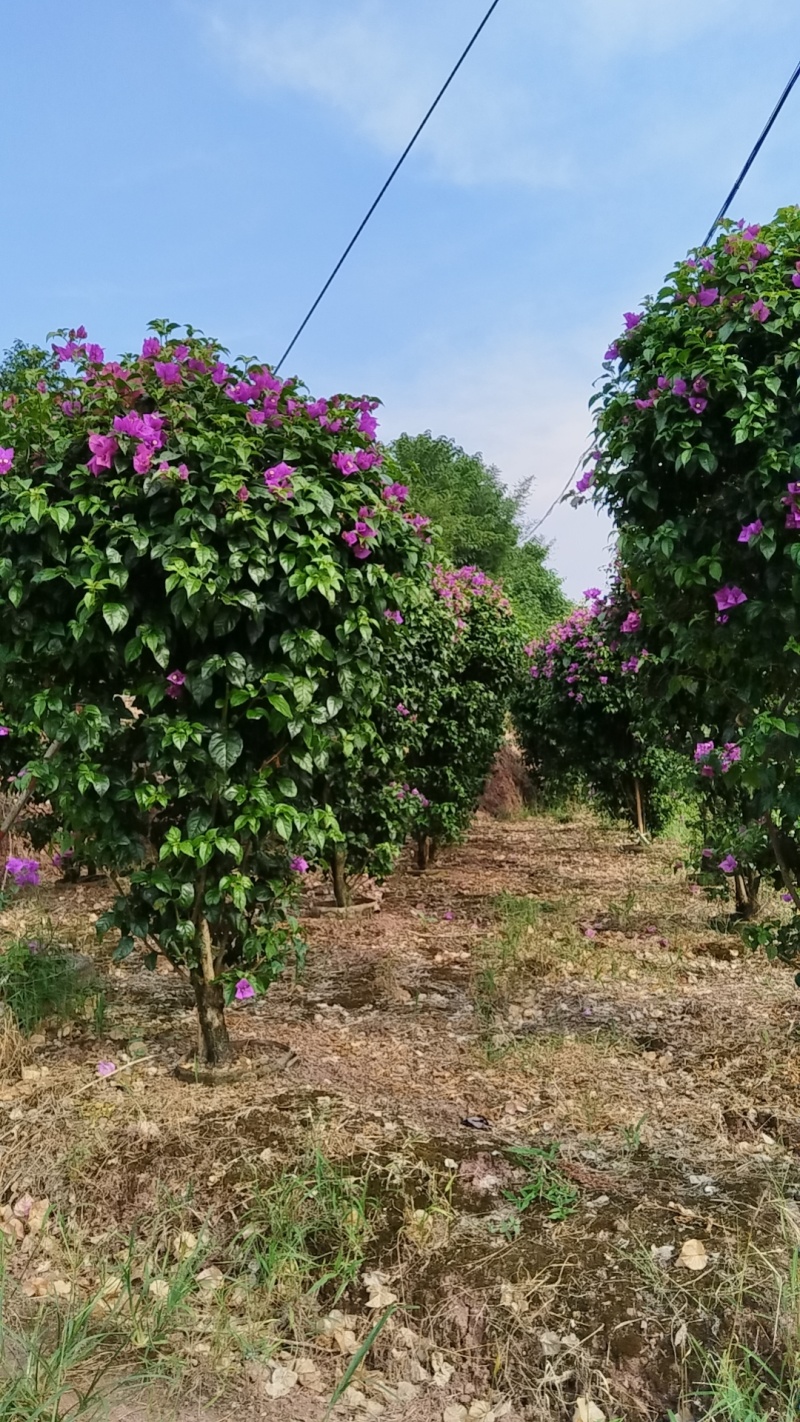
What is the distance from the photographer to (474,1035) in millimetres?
3082

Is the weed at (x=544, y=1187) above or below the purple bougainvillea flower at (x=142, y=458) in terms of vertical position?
below

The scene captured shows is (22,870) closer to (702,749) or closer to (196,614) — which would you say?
(196,614)

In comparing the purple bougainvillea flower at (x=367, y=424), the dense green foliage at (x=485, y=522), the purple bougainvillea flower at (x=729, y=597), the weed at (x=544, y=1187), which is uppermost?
the dense green foliage at (x=485, y=522)

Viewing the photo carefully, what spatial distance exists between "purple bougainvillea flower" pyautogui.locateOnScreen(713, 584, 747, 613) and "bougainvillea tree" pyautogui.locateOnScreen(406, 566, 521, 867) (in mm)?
3633

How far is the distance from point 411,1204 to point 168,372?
2.17m

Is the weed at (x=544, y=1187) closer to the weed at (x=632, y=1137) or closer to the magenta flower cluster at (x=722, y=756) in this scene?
the weed at (x=632, y=1137)

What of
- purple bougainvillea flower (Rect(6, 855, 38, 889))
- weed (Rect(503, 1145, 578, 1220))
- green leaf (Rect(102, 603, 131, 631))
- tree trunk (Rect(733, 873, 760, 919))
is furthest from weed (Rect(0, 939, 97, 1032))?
tree trunk (Rect(733, 873, 760, 919))

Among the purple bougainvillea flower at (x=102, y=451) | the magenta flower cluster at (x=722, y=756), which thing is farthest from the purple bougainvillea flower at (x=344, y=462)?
the magenta flower cluster at (x=722, y=756)

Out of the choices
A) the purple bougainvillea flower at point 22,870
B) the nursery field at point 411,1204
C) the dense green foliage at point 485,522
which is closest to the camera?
the nursery field at point 411,1204

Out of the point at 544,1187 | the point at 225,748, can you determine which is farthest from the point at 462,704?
the point at 544,1187

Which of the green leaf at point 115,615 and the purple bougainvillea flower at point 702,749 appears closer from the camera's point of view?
the green leaf at point 115,615

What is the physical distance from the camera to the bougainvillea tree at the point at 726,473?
1966 mm

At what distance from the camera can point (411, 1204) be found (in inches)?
79.0

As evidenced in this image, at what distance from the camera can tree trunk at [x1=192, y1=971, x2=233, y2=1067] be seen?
8.79 feet
